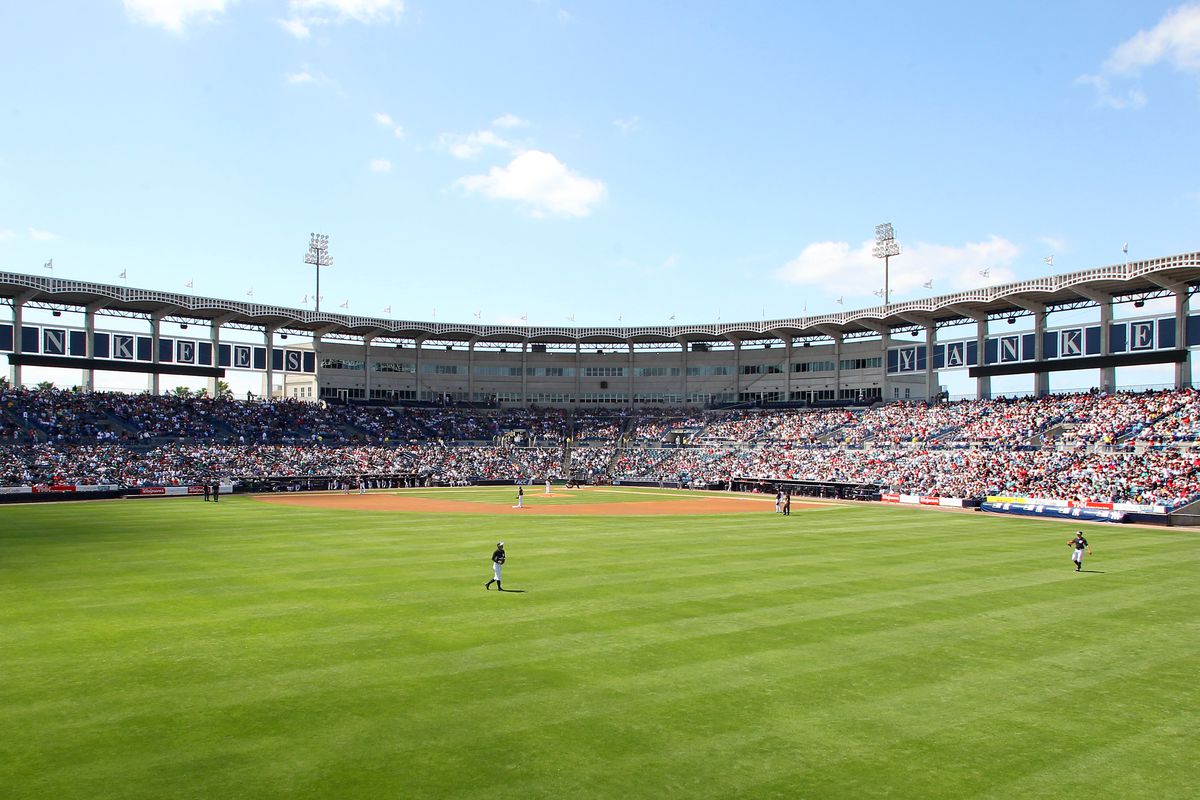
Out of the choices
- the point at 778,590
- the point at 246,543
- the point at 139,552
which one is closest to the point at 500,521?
the point at 246,543

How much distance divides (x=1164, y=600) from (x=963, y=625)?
25.8ft

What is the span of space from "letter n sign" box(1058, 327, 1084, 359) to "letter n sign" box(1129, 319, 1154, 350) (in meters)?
3.88

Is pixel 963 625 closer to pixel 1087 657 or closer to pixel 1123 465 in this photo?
pixel 1087 657

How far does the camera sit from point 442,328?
9731cm

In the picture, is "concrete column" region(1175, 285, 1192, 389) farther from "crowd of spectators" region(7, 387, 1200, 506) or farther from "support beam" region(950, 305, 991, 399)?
"support beam" region(950, 305, 991, 399)

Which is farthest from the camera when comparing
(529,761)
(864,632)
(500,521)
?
(500,521)

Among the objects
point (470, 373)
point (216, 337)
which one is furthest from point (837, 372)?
point (216, 337)

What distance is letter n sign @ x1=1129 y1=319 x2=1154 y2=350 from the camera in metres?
64.6

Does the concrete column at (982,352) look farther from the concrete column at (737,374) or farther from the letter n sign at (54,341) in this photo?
the letter n sign at (54,341)

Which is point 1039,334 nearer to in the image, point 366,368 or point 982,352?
point 982,352

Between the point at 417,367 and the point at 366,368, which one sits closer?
the point at 366,368

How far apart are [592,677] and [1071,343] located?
2730 inches

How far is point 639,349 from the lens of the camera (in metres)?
107

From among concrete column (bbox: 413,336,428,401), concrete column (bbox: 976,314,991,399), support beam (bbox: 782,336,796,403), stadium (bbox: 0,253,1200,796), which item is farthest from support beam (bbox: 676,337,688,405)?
concrete column (bbox: 976,314,991,399)
